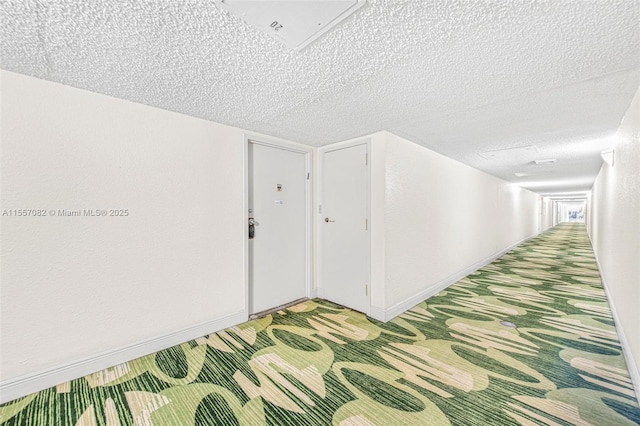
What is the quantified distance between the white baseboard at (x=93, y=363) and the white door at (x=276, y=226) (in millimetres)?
704

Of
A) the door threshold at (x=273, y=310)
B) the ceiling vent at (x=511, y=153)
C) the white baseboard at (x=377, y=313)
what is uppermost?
the ceiling vent at (x=511, y=153)

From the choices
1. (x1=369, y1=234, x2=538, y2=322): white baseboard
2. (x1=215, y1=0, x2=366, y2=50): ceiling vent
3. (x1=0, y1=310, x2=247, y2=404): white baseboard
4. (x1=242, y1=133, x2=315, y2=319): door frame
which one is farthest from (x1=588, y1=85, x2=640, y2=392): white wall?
(x1=0, y1=310, x2=247, y2=404): white baseboard

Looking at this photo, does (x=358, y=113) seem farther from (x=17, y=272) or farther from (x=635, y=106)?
(x=17, y=272)

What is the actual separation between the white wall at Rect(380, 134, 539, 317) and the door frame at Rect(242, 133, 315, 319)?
3.83ft

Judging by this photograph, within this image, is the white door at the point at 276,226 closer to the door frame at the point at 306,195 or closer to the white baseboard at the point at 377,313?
the door frame at the point at 306,195

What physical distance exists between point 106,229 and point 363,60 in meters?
2.33

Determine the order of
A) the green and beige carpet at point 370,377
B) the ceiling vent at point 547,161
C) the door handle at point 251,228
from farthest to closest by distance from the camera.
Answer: the ceiling vent at point 547,161, the door handle at point 251,228, the green and beige carpet at point 370,377

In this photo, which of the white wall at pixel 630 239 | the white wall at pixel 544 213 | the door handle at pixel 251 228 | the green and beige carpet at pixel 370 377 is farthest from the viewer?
the white wall at pixel 544 213

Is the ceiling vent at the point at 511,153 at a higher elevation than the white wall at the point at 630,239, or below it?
higher

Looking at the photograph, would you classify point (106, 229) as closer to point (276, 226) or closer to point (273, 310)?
point (276, 226)

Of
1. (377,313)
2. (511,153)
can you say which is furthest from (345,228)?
(511,153)

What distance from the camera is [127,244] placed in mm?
2164

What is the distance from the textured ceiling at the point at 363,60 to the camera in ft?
3.93

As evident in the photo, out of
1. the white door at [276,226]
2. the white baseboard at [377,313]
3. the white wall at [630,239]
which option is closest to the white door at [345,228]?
the white baseboard at [377,313]
